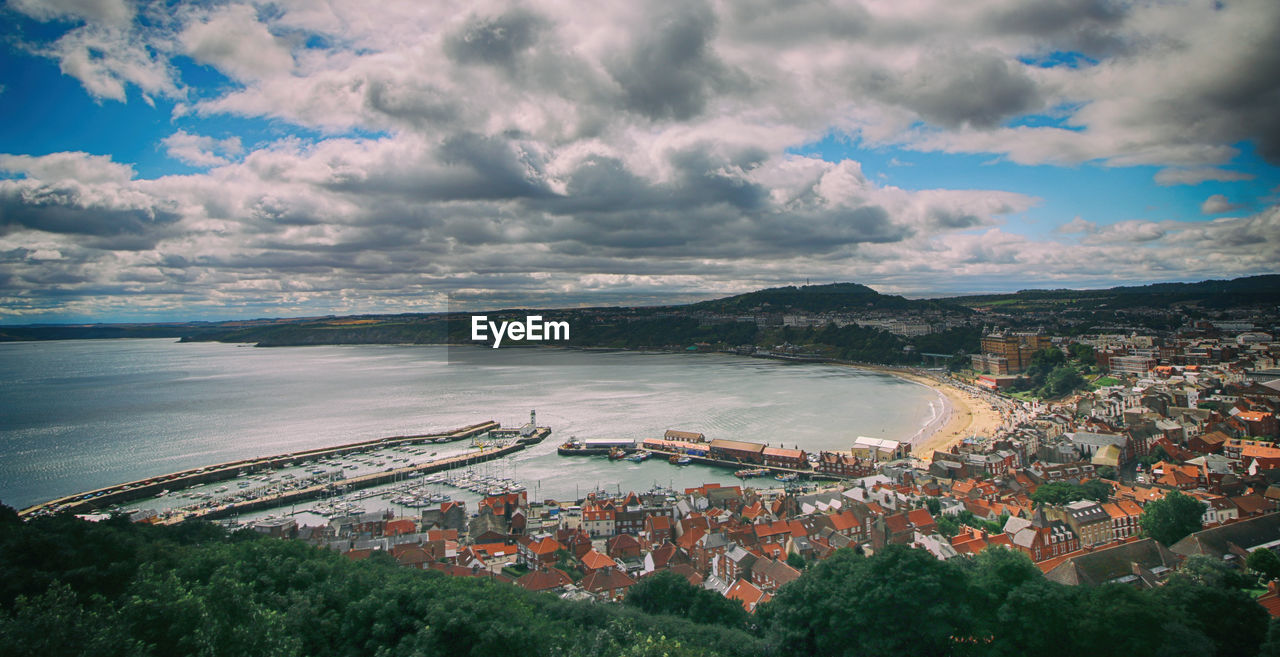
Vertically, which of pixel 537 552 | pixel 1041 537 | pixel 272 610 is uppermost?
pixel 272 610

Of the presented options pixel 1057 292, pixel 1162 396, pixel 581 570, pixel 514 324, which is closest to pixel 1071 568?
pixel 581 570

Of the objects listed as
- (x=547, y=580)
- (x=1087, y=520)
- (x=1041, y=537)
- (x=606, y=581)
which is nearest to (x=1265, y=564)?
(x=1041, y=537)

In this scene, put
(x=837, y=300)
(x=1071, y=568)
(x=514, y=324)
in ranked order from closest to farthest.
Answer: (x=1071, y=568) → (x=514, y=324) → (x=837, y=300)

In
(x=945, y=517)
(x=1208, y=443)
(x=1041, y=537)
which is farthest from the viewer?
(x=1208, y=443)

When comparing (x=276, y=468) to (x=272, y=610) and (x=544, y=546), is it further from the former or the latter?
(x=272, y=610)

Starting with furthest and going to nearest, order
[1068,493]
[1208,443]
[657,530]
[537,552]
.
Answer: [1208,443], [657,530], [1068,493], [537,552]

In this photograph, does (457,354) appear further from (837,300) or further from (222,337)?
(222,337)
